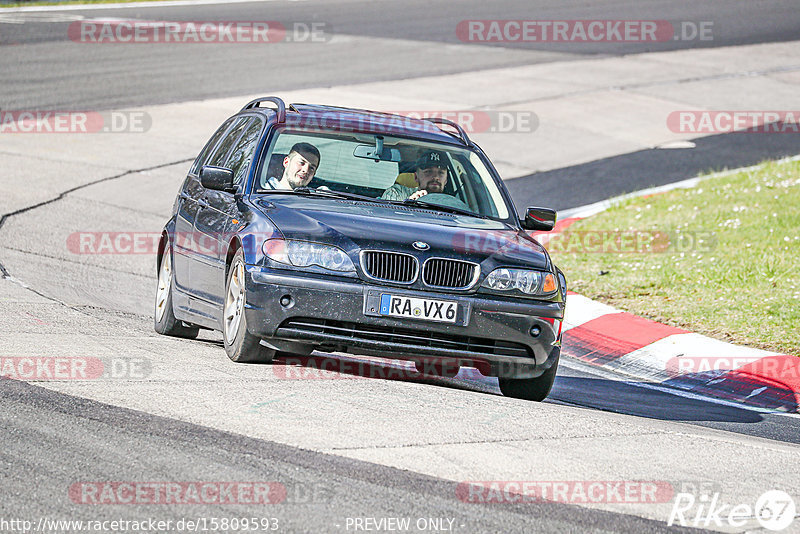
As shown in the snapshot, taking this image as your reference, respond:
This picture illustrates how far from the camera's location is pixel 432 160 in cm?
853

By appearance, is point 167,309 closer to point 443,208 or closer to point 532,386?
point 443,208

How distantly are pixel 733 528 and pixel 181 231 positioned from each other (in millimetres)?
4934

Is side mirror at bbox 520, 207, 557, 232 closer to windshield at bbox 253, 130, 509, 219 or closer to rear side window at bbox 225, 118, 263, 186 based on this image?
windshield at bbox 253, 130, 509, 219

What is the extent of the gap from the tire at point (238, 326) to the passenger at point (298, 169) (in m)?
0.83


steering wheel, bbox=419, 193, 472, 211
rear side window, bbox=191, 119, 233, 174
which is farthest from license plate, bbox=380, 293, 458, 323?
rear side window, bbox=191, 119, 233, 174

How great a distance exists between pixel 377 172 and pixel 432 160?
40 cm

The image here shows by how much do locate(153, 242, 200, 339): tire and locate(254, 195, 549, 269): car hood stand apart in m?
1.50

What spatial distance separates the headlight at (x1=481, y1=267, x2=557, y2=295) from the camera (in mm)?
7252

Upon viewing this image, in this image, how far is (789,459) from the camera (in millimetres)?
6363

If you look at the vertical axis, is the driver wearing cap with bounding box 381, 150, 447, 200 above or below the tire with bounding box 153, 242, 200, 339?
above

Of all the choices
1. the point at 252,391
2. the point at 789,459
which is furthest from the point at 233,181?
the point at 789,459
